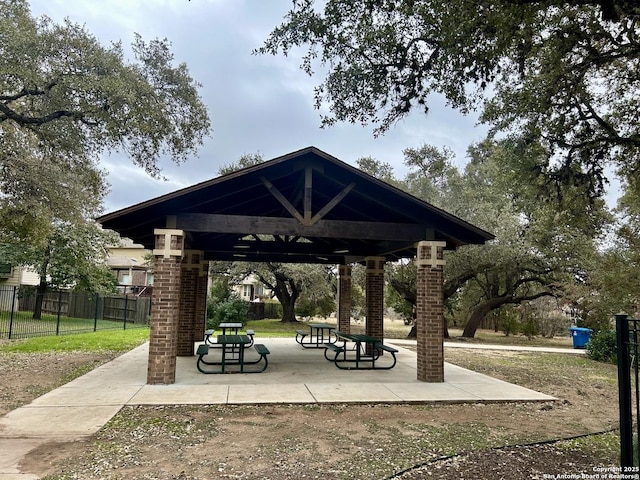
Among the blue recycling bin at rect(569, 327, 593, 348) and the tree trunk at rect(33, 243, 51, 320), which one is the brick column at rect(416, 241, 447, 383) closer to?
the blue recycling bin at rect(569, 327, 593, 348)

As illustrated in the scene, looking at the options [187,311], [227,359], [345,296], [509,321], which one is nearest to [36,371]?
[187,311]

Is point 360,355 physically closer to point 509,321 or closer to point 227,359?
point 227,359

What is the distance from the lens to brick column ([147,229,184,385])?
7238 mm

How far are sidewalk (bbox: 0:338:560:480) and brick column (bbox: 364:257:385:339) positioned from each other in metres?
1.94

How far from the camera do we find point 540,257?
62.4 feet

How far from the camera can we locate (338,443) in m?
4.82

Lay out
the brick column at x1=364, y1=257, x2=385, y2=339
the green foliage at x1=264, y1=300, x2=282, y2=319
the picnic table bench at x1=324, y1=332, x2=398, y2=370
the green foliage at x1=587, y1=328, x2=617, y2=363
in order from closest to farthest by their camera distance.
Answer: the picnic table bench at x1=324, y1=332, x2=398, y2=370, the brick column at x1=364, y1=257, x2=385, y2=339, the green foliage at x1=587, y1=328, x2=617, y2=363, the green foliage at x1=264, y1=300, x2=282, y2=319

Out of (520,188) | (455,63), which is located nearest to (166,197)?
(455,63)

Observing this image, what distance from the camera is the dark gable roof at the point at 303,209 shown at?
741 centimetres

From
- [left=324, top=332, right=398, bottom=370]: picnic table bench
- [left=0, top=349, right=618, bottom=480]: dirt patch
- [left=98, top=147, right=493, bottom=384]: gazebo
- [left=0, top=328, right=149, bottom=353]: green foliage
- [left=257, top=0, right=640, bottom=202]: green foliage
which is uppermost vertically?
[left=257, top=0, right=640, bottom=202]: green foliage

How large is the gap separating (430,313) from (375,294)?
3592 mm

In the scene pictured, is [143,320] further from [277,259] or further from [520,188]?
[520,188]

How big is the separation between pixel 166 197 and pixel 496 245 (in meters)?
15.1

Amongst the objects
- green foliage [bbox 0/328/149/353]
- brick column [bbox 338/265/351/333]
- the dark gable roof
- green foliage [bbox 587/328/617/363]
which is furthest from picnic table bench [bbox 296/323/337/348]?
green foliage [bbox 587/328/617/363]
